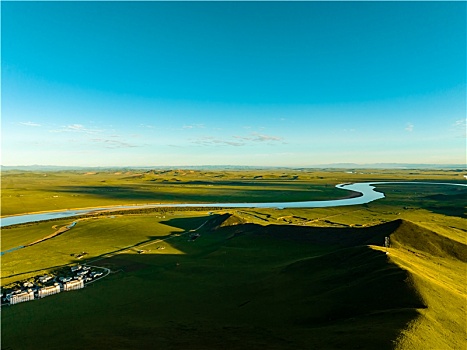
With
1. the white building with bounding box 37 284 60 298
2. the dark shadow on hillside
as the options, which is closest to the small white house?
the white building with bounding box 37 284 60 298

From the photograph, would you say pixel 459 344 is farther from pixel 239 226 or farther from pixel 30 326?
pixel 239 226

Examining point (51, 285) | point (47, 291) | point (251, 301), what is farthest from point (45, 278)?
point (251, 301)

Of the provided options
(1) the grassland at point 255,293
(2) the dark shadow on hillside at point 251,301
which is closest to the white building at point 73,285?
(1) the grassland at point 255,293

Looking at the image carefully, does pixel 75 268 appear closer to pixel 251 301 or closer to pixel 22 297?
pixel 22 297

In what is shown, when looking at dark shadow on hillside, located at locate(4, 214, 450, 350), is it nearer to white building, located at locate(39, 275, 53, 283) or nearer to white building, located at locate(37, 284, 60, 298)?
white building, located at locate(37, 284, 60, 298)

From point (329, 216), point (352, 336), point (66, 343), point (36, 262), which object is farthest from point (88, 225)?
point (352, 336)

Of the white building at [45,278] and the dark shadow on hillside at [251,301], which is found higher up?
the dark shadow on hillside at [251,301]

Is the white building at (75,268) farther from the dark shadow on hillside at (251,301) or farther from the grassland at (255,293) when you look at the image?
the dark shadow on hillside at (251,301)
